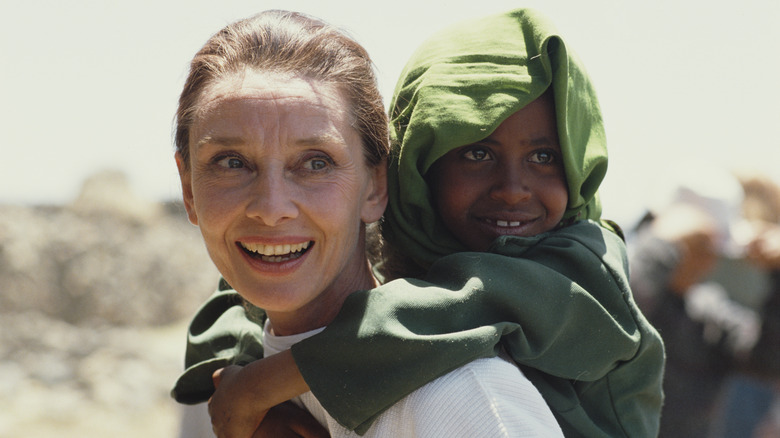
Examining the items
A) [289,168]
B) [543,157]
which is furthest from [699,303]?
[289,168]

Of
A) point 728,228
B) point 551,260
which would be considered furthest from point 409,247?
point 728,228

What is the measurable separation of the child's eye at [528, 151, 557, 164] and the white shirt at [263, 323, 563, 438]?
2.24 feet

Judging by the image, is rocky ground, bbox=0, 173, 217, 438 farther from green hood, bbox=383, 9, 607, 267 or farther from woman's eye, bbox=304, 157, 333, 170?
woman's eye, bbox=304, 157, 333, 170

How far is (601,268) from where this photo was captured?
1.96 meters

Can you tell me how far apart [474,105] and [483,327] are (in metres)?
0.67

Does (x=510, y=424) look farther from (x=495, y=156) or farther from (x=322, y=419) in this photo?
(x=495, y=156)

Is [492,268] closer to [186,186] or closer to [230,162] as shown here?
[230,162]

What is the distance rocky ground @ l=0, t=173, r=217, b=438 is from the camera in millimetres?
10306

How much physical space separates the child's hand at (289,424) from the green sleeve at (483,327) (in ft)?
0.70

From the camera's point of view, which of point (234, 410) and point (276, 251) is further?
point (234, 410)

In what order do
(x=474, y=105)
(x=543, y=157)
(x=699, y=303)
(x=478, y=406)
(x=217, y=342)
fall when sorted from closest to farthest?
(x=478, y=406)
(x=474, y=105)
(x=543, y=157)
(x=217, y=342)
(x=699, y=303)

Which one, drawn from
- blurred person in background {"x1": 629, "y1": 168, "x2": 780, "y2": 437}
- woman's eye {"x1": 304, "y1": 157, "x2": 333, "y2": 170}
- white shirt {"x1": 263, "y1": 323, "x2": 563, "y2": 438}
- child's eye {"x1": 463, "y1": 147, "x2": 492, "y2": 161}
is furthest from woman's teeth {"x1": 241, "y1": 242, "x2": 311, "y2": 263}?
blurred person in background {"x1": 629, "y1": 168, "x2": 780, "y2": 437}

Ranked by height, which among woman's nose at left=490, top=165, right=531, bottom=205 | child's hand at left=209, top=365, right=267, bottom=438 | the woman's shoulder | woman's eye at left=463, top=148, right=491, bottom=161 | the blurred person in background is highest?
woman's eye at left=463, top=148, right=491, bottom=161

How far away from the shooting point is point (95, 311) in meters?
14.0
